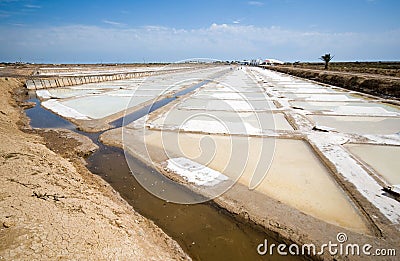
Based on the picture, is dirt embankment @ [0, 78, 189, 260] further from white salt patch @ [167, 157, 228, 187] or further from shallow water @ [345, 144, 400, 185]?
shallow water @ [345, 144, 400, 185]

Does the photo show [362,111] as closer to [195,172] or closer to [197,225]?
[195,172]

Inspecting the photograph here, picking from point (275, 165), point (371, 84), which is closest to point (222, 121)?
point (275, 165)

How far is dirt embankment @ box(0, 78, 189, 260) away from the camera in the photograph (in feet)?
9.50

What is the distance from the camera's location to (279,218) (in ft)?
14.3

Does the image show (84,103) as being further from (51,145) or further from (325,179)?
(325,179)

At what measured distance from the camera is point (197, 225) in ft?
14.3

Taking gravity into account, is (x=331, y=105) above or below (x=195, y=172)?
above

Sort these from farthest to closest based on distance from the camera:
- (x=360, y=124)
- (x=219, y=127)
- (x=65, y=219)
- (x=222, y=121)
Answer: (x=222, y=121), (x=360, y=124), (x=219, y=127), (x=65, y=219)

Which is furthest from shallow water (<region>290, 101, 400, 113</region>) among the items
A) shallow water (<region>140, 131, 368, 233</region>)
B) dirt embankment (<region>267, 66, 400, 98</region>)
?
shallow water (<region>140, 131, 368, 233</region>)

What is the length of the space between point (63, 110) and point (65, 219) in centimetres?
1330

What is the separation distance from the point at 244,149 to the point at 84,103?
14008 mm

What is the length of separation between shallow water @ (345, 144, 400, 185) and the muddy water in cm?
422

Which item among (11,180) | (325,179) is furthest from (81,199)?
(325,179)

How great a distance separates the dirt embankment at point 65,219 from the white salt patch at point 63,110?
7.22 meters
